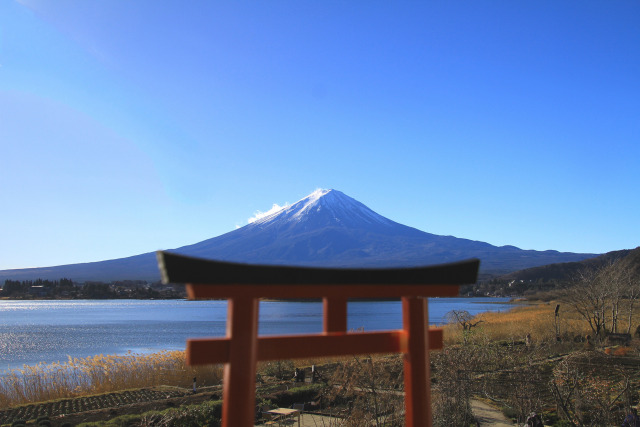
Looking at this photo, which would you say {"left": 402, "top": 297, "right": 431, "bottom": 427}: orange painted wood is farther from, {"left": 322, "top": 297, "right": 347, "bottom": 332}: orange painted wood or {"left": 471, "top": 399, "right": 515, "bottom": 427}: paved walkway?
{"left": 471, "top": 399, "right": 515, "bottom": 427}: paved walkway

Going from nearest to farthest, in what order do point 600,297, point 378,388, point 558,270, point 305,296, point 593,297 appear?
point 305,296
point 378,388
point 600,297
point 593,297
point 558,270

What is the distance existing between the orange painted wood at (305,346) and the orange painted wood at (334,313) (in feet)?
0.23

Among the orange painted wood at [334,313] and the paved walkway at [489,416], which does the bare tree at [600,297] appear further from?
the orange painted wood at [334,313]

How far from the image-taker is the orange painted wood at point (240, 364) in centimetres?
284

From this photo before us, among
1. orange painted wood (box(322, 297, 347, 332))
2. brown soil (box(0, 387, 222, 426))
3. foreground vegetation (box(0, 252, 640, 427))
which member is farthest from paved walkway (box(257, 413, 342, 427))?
orange painted wood (box(322, 297, 347, 332))

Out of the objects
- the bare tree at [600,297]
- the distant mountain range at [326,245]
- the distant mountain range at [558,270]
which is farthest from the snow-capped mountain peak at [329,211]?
the bare tree at [600,297]

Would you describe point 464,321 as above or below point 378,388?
above

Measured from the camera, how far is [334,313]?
345cm

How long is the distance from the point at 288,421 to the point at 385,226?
14881cm

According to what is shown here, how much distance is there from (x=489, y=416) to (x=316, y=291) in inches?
276

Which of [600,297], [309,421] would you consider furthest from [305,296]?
[600,297]

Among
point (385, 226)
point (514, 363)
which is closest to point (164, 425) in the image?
point (514, 363)

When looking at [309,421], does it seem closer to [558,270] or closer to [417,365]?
[417,365]

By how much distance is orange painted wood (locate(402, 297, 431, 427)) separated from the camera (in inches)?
143
